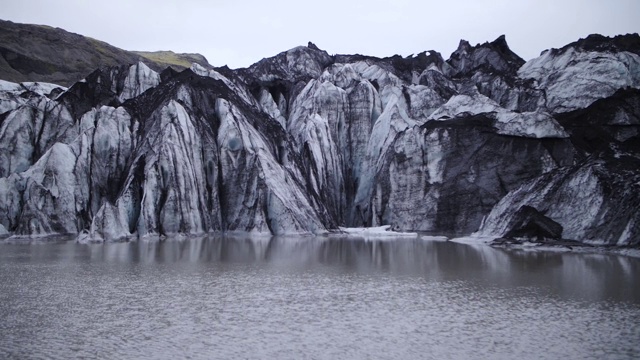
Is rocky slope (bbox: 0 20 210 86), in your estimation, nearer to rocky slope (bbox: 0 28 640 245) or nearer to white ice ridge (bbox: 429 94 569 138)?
rocky slope (bbox: 0 28 640 245)

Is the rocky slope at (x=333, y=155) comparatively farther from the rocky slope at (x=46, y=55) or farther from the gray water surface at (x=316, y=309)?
the rocky slope at (x=46, y=55)

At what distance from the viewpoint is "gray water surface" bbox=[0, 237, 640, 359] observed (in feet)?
44.7

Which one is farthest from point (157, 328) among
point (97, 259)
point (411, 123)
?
point (411, 123)

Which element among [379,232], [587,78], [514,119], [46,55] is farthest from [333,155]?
[46,55]

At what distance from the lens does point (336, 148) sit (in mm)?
74000

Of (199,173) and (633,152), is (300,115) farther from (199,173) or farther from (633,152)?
(633,152)

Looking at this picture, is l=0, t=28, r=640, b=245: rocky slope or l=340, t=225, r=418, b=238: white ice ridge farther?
l=340, t=225, r=418, b=238: white ice ridge

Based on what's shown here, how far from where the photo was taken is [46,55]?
114125 millimetres

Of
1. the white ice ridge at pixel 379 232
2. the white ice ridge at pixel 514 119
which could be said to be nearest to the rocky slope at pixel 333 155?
the white ice ridge at pixel 514 119

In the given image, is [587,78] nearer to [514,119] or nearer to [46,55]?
[514,119]

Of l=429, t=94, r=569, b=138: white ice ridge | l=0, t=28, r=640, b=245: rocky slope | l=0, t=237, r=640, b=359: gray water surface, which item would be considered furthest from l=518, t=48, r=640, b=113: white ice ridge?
l=0, t=237, r=640, b=359: gray water surface

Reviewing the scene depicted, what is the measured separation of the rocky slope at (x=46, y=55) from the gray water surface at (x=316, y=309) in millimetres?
86711

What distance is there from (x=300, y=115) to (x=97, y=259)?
164ft

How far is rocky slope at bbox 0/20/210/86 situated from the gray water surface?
86.7m
